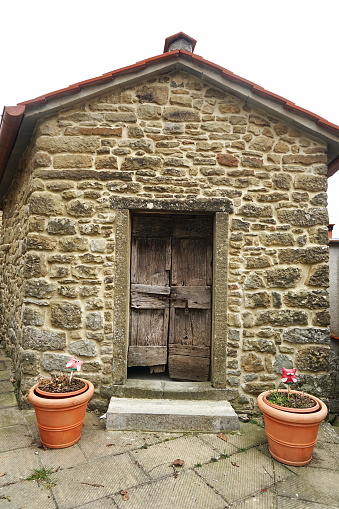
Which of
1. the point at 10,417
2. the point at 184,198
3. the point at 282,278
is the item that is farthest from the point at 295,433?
the point at 10,417

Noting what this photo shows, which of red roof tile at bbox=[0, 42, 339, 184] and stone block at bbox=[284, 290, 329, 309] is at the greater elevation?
red roof tile at bbox=[0, 42, 339, 184]

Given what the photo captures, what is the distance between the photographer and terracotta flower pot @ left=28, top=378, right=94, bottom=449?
290cm

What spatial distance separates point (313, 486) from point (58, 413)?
227 centimetres

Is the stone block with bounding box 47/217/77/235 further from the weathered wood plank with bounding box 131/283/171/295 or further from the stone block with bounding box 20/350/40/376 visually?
the stone block with bounding box 20/350/40/376

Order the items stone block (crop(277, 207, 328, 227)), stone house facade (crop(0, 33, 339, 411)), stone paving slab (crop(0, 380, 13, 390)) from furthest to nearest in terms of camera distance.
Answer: stone paving slab (crop(0, 380, 13, 390)) → stone block (crop(277, 207, 328, 227)) → stone house facade (crop(0, 33, 339, 411))

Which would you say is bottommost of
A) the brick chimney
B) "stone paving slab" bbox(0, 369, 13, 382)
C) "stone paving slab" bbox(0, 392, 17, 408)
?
"stone paving slab" bbox(0, 392, 17, 408)

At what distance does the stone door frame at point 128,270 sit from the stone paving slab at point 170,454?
0.80 m

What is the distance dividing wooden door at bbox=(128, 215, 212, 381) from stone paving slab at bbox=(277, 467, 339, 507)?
5.19 feet

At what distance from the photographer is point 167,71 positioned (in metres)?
3.90

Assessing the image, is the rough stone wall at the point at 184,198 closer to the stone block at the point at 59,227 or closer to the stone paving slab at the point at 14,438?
the stone block at the point at 59,227

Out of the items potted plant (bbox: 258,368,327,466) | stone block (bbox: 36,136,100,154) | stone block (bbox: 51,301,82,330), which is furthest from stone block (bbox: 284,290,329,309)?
stone block (bbox: 36,136,100,154)

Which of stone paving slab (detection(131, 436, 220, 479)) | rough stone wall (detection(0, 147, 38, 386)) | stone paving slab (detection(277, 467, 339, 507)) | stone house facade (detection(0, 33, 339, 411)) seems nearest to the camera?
stone paving slab (detection(277, 467, 339, 507))

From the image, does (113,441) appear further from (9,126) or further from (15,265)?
(9,126)

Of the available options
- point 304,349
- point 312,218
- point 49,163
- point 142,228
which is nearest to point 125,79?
point 49,163
